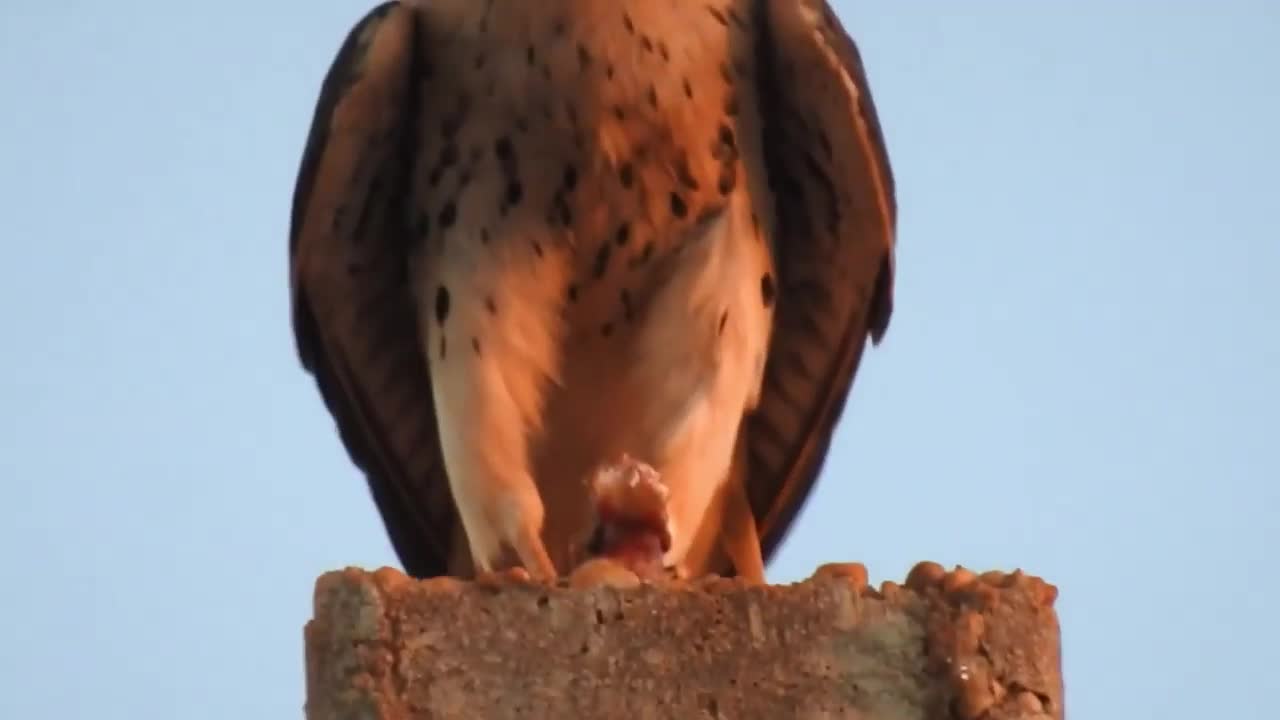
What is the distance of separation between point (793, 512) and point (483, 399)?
40.7 inches

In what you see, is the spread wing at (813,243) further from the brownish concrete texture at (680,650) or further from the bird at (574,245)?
the brownish concrete texture at (680,650)

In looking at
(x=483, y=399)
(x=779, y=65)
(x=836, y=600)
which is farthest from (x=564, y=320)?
(x=836, y=600)

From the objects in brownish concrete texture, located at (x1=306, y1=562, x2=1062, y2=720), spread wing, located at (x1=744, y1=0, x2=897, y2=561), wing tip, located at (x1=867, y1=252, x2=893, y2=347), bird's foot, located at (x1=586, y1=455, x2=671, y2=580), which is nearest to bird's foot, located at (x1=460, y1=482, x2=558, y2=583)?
bird's foot, located at (x1=586, y1=455, x2=671, y2=580)

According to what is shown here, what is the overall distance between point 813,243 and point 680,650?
7.33ft

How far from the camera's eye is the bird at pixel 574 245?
5160 millimetres

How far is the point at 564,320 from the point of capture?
207 inches

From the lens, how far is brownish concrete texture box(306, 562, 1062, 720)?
341 centimetres

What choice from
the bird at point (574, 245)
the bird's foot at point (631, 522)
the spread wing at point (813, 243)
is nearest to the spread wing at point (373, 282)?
the bird at point (574, 245)

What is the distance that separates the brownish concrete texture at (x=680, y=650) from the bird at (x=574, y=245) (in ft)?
4.68

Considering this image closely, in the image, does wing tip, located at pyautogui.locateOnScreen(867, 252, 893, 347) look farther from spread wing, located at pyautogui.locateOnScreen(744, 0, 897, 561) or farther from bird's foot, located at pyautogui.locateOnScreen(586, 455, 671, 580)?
bird's foot, located at pyautogui.locateOnScreen(586, 455, 671, 580)

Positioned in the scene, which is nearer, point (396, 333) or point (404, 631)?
point (404, 631)

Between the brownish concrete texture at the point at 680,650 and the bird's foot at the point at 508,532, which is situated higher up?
the bird's foot at the point at 508,532

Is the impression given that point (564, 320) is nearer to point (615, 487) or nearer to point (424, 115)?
point (424, 115)

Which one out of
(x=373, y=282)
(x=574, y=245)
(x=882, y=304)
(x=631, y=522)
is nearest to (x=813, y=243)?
(x=882, y=304)
